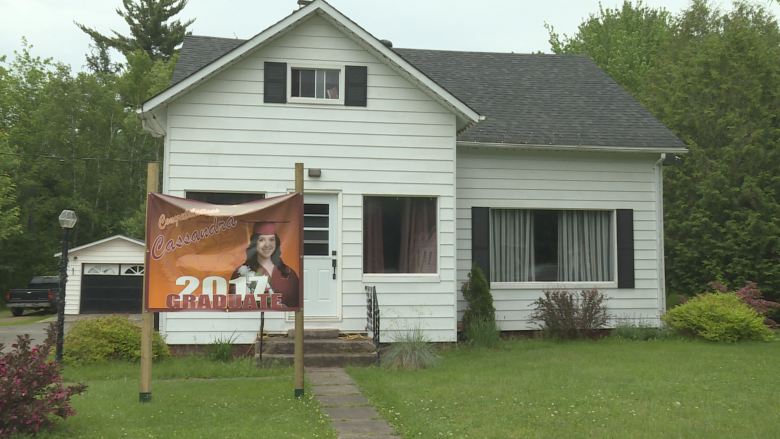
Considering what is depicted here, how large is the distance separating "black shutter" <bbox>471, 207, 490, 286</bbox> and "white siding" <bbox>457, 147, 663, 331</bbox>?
9 cm

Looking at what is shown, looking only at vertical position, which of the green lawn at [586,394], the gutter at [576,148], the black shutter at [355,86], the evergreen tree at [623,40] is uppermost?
the evergreen tree at [623,40]

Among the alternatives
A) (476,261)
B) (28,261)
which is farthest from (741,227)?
(28,261)

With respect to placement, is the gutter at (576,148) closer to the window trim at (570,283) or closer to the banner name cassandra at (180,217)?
the window trim at (570,283)

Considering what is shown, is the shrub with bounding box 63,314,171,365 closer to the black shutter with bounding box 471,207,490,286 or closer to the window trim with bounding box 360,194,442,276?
the window trim with bounding box 360,194,442,276

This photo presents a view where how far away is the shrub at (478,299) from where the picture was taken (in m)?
11.2

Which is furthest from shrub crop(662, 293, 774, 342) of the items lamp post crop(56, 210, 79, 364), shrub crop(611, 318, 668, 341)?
lamp post crop(56, 210, 79, 364)

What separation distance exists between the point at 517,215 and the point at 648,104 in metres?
12.8

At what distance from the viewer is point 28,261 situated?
32.7 metres

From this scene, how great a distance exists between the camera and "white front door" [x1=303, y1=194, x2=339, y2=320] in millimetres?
10438

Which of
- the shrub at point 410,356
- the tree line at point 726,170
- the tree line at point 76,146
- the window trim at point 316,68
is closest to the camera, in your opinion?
the shrub at point 410,356

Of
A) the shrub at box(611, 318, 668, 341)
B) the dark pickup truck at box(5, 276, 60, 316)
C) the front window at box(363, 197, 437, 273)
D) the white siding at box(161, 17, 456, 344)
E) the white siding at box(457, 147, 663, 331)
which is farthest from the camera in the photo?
the dark pickup truck at box(5, 276, 60, 316)

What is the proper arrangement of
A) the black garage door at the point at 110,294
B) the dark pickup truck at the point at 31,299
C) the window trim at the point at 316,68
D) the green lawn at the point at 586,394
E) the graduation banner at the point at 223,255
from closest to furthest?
the green lawn at the point at 586,394 → the graduation banner at the point at 223,255 → the window trim at the point at 316,68 → the black garage door at the point at 110,294 → the dark pickup truck at the point at 31,299

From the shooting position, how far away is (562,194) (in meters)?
12.3

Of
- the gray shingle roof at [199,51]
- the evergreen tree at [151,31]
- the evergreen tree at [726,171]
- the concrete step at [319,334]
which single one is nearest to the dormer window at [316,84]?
the gray shingle roof at [199,51]
